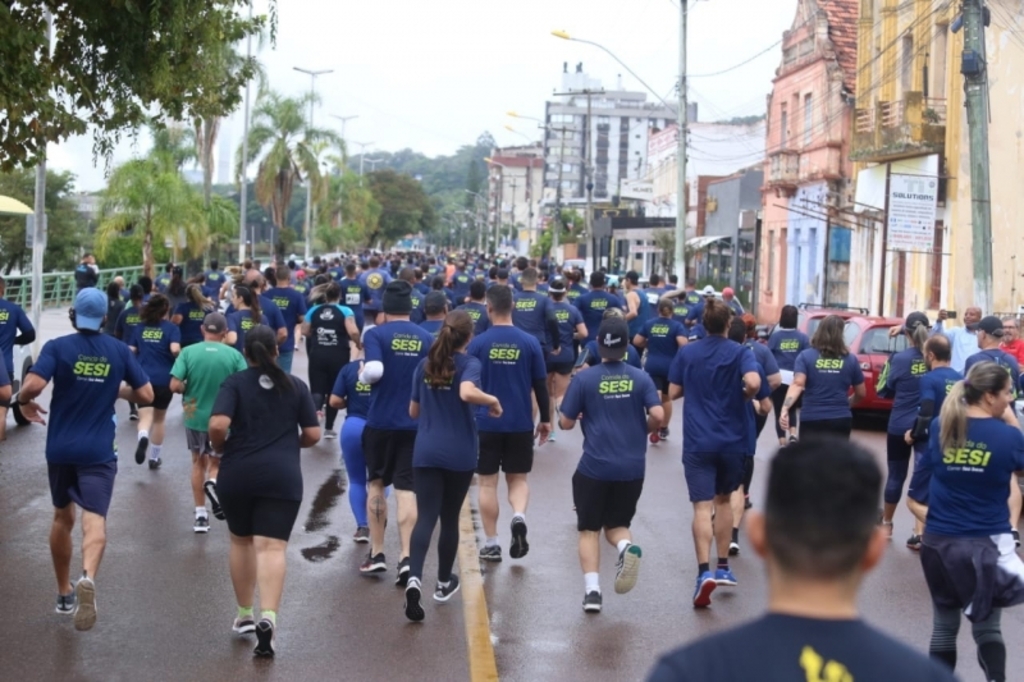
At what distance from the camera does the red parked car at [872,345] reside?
19625 millimetres

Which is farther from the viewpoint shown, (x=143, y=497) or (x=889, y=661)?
(x=143, y=497)

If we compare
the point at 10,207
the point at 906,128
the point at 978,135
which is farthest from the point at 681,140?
the point at 10,207

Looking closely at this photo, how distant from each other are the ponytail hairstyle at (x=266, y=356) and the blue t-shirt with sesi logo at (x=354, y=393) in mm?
1921

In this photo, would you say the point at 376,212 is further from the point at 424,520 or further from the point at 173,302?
the point at 424,520

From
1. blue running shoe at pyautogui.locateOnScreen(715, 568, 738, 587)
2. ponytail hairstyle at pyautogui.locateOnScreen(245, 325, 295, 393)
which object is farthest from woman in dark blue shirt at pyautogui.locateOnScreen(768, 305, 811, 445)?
ponytail hairstyle at pyautogui.locateOnScreen(245, 325, 295, 393)

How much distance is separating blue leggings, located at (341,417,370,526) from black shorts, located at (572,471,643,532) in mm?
1744

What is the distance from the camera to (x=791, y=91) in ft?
149

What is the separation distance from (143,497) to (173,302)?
18.2 feet

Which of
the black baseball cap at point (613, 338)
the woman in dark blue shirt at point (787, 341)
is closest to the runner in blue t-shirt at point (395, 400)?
the black baseball cap at point (613, 338)

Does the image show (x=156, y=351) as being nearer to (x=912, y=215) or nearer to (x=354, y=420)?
(x=354, y=420)

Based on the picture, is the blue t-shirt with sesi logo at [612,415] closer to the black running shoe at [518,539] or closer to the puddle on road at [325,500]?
the black running shoe at [518,539]

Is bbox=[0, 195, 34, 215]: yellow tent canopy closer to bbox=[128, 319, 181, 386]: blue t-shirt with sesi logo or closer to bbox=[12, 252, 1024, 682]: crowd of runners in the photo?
bbox=[128, 319, 181, 386]: blue t-shirt with sesi logo

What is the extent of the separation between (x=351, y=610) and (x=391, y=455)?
1.13m

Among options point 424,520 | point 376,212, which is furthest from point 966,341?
point 376,212
